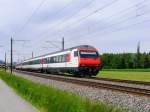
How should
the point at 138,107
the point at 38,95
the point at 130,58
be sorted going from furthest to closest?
1. the point at 130,58
2. the point at 38,95
3. the point at 138,107

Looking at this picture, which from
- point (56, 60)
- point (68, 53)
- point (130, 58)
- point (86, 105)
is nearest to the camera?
point (86, 105)

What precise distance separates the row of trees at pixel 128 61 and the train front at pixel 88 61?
83.0m

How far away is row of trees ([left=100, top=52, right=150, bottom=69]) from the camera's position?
127750 mm

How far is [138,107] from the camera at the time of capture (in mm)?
15203

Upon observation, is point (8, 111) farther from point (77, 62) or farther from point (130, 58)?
point (130, 58)

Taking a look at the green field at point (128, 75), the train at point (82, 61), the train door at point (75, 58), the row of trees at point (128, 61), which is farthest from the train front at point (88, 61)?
the row of trees at point (128, 61)

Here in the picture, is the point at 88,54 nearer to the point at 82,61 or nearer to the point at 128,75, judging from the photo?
the point at 82,61

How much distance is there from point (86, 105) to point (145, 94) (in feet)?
26.0

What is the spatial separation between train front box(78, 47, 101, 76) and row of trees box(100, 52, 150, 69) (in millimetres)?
83020

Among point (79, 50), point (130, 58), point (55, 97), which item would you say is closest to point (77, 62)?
point (79, 50)

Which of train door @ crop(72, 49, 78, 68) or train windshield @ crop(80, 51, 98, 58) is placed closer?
train door @ crop(72, 49, 78, 68)

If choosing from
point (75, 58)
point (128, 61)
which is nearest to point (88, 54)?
point (75, 58)

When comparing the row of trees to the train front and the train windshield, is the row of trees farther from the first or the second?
the train front

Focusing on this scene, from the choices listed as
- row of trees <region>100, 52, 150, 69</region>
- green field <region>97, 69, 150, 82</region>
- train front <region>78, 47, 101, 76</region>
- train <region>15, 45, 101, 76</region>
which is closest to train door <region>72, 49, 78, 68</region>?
train <region>15, 45, 101, 76</region>
